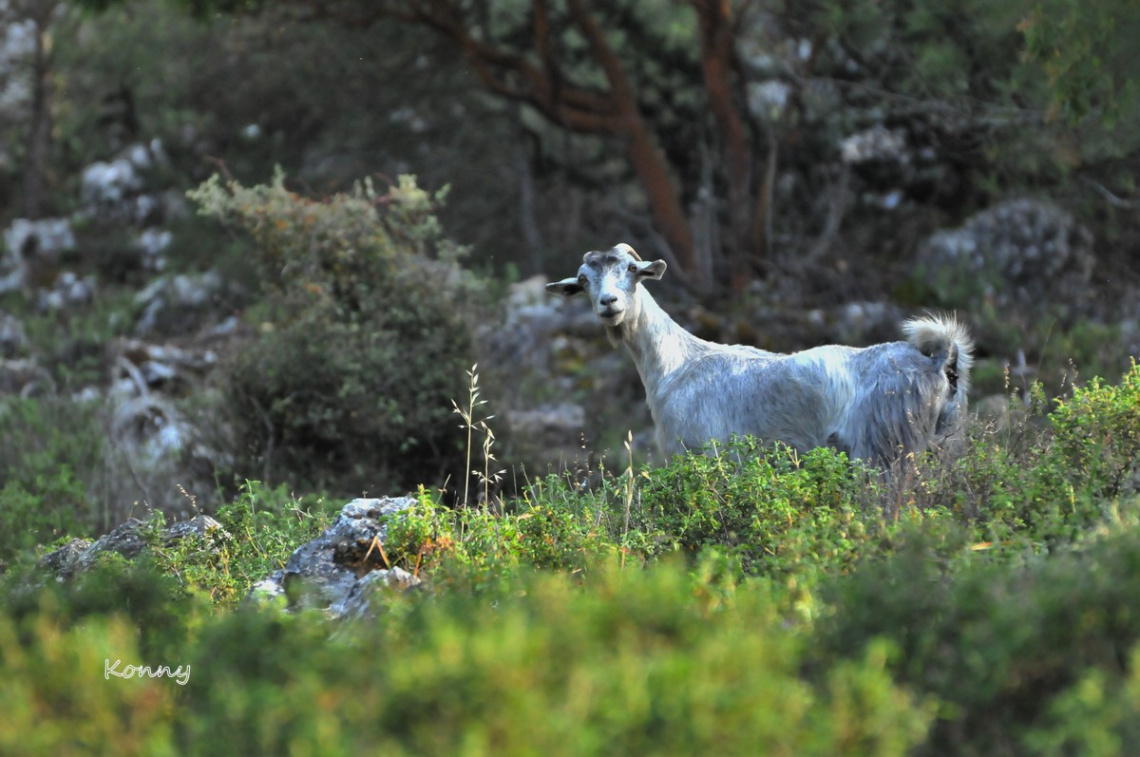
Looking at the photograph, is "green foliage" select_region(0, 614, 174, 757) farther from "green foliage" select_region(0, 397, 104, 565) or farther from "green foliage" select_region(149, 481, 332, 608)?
"green foliage" select_region(0, 397, 104, 565)

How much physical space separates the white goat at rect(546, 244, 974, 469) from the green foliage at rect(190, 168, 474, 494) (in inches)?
104

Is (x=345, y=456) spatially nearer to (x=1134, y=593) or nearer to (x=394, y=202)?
(x=394, y=202)

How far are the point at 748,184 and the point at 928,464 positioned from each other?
35.0ft

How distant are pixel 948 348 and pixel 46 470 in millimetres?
6869

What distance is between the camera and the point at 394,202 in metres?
12.0

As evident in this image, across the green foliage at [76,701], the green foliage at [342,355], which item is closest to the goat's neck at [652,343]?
the green foliage at [342,355]

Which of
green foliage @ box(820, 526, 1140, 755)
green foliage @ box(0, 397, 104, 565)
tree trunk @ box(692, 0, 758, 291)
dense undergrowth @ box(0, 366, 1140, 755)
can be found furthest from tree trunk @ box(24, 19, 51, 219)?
green foliage @ box(820, 526, 1140, 755)

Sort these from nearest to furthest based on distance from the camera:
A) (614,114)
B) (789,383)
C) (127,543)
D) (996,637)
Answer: (996,637), (127,543), (789,383), (614,114)

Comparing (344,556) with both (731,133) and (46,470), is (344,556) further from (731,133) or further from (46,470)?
(731,133)

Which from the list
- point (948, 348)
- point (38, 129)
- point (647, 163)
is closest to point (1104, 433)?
point (948, 348)

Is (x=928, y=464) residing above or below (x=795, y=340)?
above

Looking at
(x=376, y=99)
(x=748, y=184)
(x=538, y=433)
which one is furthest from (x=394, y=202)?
(x=376, y=99)

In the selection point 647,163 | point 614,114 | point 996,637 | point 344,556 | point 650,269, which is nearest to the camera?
point 996,637

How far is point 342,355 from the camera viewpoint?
1041 centimetres
